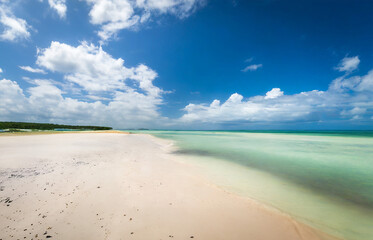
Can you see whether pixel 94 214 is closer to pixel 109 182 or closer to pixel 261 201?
pixel 109 182

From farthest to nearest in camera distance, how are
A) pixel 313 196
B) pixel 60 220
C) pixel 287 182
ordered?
pixel 287 182, pixel 313 196, pixel 60 220

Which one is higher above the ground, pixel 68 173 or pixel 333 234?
pixel 68 173

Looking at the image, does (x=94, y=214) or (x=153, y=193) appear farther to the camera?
(x=153, y=193)

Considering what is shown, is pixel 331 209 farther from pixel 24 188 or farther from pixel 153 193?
pixel 24 188

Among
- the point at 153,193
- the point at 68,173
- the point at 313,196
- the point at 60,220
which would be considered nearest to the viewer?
the point at 60,220

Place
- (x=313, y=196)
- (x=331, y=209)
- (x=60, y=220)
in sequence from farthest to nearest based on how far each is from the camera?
1. (x=313, y=196)
2. (x=331, y=209)
3. (x=60, y=220)

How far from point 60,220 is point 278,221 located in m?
5.52

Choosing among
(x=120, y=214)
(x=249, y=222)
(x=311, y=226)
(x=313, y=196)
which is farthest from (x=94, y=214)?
(x=313, y=196)

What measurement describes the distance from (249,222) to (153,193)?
10.4 feet

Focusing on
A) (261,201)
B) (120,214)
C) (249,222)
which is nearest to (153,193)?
(120,214)

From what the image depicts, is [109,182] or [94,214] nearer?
[94,214]

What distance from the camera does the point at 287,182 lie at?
7.83 m

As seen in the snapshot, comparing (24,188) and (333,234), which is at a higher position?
(24,188)

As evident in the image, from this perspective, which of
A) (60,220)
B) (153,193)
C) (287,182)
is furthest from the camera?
(287,182)
